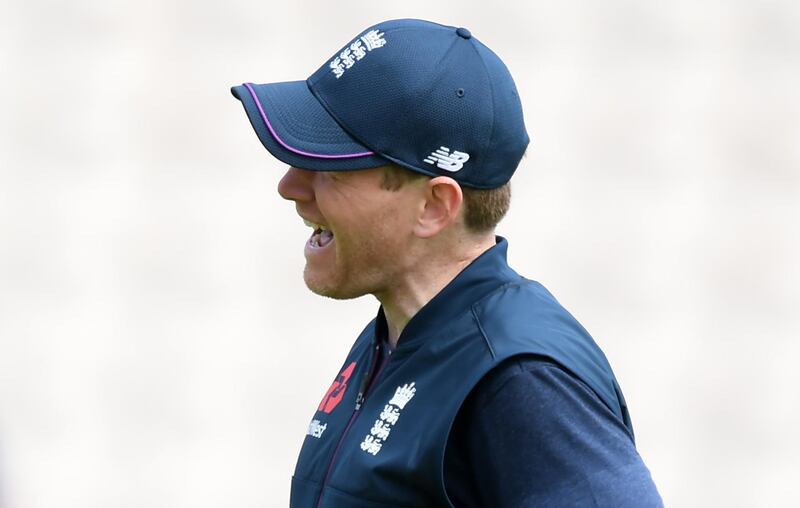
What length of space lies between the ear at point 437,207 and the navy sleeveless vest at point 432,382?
0.27ft

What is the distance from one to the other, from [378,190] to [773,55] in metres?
3.34

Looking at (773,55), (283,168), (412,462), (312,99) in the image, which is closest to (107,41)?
(283,168)

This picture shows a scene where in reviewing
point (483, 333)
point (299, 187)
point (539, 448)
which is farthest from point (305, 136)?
point (539, 448)

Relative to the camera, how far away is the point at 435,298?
208 cm

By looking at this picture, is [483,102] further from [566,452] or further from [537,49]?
[537,49]

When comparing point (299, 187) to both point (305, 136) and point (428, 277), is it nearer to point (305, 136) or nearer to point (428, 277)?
point (305, 136)

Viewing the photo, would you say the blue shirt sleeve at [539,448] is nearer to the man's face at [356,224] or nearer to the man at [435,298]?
the man at [435,298]

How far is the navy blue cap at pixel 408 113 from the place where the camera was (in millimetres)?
2025

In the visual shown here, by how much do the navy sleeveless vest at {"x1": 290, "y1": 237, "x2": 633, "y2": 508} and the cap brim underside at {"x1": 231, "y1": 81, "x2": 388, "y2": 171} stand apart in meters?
0.25

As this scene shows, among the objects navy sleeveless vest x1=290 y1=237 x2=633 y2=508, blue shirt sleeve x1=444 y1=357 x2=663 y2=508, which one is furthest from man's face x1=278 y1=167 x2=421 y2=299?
blue shirt sleeve x1=444 y1=357 x2=663 y2=508

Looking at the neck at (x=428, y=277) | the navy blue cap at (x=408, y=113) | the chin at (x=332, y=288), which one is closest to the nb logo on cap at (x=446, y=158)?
the navy blue cap at (x=408, y=113)

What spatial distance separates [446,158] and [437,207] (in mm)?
85

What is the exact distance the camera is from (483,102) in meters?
2.05

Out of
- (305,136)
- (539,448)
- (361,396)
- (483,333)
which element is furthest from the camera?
(361,396)
